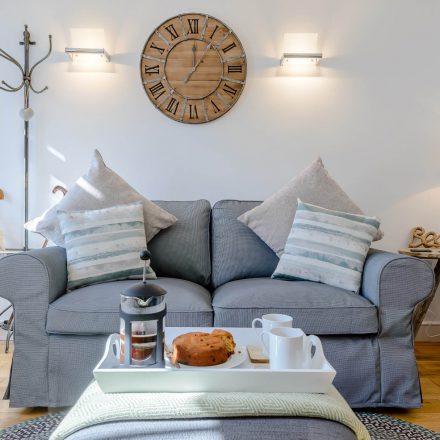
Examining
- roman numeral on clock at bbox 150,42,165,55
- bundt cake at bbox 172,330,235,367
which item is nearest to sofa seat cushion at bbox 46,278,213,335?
bundt cake at bbox 172,330,235,367

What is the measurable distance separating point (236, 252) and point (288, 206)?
0.38 metres

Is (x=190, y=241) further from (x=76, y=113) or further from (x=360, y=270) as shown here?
(x=76, y=113)

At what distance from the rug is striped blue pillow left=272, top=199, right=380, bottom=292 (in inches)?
22.0

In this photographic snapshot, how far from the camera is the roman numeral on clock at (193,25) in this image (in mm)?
2959

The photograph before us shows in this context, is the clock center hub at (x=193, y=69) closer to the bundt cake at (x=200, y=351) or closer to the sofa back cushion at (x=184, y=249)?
the sofa back cushion at (x=184, y=249)

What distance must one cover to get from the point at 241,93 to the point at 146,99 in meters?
0.63

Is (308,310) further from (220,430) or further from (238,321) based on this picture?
(220,430)

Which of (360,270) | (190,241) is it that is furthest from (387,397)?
(190,241)

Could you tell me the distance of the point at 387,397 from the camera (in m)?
1.94

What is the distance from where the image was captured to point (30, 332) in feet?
6.21

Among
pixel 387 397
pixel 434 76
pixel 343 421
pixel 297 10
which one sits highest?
pixel 297 10

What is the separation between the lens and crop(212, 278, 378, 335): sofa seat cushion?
189 centimetres

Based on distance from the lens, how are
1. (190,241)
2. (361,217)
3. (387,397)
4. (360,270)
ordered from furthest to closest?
(190,241) → (361,217) → (360,270) → (387,397)

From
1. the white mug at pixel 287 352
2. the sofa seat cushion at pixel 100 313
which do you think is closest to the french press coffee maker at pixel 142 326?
the white mug at pixel 287 352
